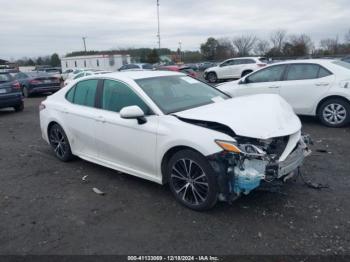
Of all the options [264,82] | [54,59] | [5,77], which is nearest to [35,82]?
[5,77]

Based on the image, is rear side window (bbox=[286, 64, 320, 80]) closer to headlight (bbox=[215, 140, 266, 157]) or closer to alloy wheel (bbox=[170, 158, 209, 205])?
headlight (bbox=[215, 140, 266, 157])

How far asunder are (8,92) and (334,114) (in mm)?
10818

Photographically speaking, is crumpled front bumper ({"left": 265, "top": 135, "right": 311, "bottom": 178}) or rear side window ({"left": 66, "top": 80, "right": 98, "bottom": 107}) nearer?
crumpled front bumper ({"left": 265, "top": 135, "right": 311, "bottom": 178})

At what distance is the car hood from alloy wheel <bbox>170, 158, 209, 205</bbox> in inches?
22.3

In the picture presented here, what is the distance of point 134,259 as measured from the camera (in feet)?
10.1

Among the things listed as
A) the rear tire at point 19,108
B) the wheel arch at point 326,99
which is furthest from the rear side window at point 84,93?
the rear tire at point 19,108

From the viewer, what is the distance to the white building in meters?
51.5

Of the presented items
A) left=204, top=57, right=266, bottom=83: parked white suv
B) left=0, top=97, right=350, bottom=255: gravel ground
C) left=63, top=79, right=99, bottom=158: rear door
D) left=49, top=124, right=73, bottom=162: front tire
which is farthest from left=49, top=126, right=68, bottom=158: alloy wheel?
left=204, top=57, right=266, bottom=83: parked white suv

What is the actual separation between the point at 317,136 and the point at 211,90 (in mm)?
3005

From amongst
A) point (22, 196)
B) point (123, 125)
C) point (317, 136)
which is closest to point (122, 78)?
point (123, 125)

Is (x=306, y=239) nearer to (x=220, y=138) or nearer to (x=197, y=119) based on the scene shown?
(x=220, y=138)

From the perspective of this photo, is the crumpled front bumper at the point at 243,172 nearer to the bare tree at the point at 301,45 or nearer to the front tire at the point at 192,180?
the front tire at the point at 192,180

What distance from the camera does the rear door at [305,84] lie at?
746 cm

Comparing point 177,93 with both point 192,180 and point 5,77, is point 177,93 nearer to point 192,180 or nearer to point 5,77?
point 192,180
